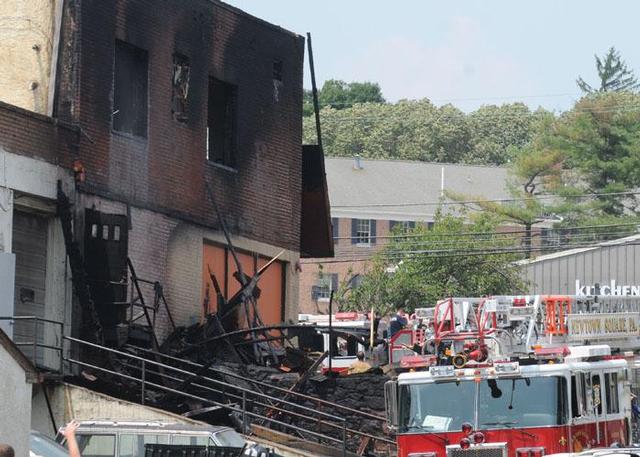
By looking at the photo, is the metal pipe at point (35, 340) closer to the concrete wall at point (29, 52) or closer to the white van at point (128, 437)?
the concrete wall at point (29, 52)

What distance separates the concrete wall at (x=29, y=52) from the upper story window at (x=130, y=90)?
1582mm

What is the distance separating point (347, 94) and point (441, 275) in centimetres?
7534

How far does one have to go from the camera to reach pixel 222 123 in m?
31.4

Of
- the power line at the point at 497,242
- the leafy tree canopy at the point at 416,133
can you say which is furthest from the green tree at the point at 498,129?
the power line at the point at 497,242

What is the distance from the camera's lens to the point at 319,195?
113 feet

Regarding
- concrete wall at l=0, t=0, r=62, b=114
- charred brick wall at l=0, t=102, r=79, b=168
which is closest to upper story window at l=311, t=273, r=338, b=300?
concrete wall at l=0, t=0, r=62, b=114

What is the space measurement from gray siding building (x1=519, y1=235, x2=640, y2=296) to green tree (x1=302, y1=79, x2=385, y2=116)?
68.5 metres

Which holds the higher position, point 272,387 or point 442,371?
point 442,371

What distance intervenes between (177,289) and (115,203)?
2.58 metres

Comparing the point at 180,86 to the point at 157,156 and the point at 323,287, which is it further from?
the point at 323,287

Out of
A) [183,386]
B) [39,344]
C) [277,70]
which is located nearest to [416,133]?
[277,70]

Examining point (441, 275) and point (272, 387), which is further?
point (441, 275)

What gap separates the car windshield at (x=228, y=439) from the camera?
1977cm

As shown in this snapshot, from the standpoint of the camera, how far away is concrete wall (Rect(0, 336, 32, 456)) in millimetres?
16438
